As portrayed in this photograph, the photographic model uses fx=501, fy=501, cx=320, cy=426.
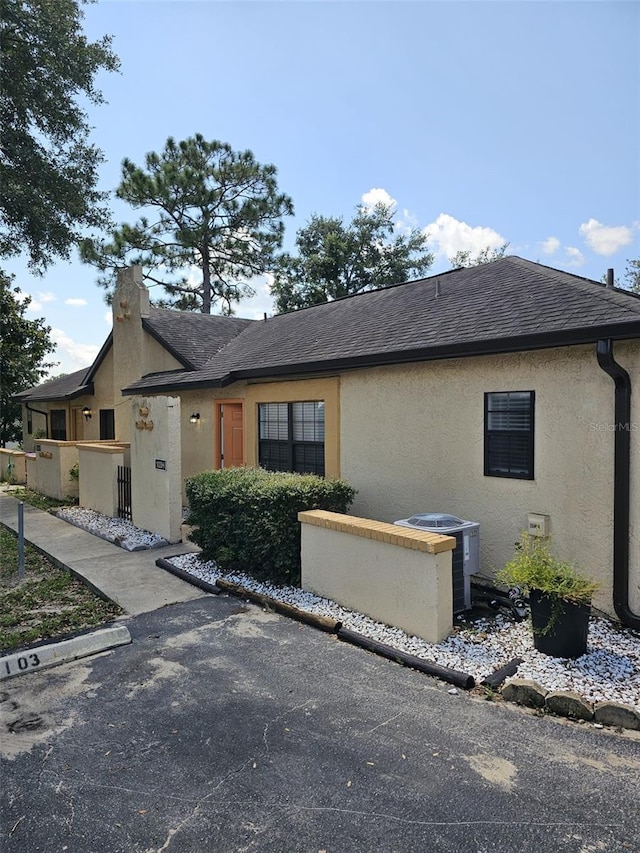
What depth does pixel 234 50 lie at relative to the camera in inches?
376

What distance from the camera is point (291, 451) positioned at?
9914mm

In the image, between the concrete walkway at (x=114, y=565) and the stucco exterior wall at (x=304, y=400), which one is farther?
the stucco exterior wall at (x=304, y=400)

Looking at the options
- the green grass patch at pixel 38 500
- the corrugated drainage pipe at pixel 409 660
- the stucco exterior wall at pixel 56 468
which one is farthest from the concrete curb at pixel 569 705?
the stucco exterior wall at pixel 56 468

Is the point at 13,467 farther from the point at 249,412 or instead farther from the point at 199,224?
the point at 199,224

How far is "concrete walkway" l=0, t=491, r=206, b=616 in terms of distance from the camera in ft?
21.8

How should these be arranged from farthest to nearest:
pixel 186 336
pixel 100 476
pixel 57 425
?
1. pixel 57 425
2. pixel 186 336
3. pixel 100 476

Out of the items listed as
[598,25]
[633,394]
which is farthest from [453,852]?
[598,25]

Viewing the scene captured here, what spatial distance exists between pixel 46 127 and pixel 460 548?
1274 centimetres

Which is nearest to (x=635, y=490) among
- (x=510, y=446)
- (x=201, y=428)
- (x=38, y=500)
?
(x=510, y=446)

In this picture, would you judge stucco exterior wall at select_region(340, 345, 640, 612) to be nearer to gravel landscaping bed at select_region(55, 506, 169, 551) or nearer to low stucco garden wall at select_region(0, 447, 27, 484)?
gravel landscaping bed at select_region(55, 506, 169, 551)

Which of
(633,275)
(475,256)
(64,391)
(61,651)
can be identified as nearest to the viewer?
(61,651)

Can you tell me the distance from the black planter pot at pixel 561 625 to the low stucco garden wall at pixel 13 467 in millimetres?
18748

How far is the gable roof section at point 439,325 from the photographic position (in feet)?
19.5

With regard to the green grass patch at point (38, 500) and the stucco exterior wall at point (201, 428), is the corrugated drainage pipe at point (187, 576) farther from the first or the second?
the green grass patch at point (38, 500)
